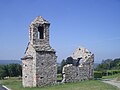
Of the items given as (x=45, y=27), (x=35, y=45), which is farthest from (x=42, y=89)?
(x=45, y=27)

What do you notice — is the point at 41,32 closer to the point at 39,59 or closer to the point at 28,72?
the point at 39,59

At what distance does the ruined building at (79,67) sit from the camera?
29172 mm

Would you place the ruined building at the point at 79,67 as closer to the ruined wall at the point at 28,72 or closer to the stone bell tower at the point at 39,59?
the stone bell tower at the point at 39,59

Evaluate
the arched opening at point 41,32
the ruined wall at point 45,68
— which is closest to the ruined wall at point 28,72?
the ruined wall at point 45,68

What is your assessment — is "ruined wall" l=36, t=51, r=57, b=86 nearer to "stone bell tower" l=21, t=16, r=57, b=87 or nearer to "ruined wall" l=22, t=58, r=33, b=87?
"stone bell tower" l=21, t=16, r=57, b=87

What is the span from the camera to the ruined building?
29.2 m

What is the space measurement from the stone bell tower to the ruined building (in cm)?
167

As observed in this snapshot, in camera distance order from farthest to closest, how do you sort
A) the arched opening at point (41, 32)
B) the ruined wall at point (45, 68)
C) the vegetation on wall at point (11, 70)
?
the vegetation on wall at point (11, 70) → the arched opening at point (41, 32) → the ruined wall at point (45, 68)

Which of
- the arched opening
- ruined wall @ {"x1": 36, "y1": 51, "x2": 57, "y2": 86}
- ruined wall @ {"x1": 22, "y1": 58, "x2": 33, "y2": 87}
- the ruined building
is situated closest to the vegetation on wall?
the ruined building

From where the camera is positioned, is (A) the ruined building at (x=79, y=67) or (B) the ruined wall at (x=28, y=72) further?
(A) the ruined building at (x=79, y=67)

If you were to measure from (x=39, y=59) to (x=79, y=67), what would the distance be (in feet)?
16.8

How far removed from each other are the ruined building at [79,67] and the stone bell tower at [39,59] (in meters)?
1.67

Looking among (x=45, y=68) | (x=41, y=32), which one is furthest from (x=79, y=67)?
(x=41, y=32)

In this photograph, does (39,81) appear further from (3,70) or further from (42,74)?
(3,70)
